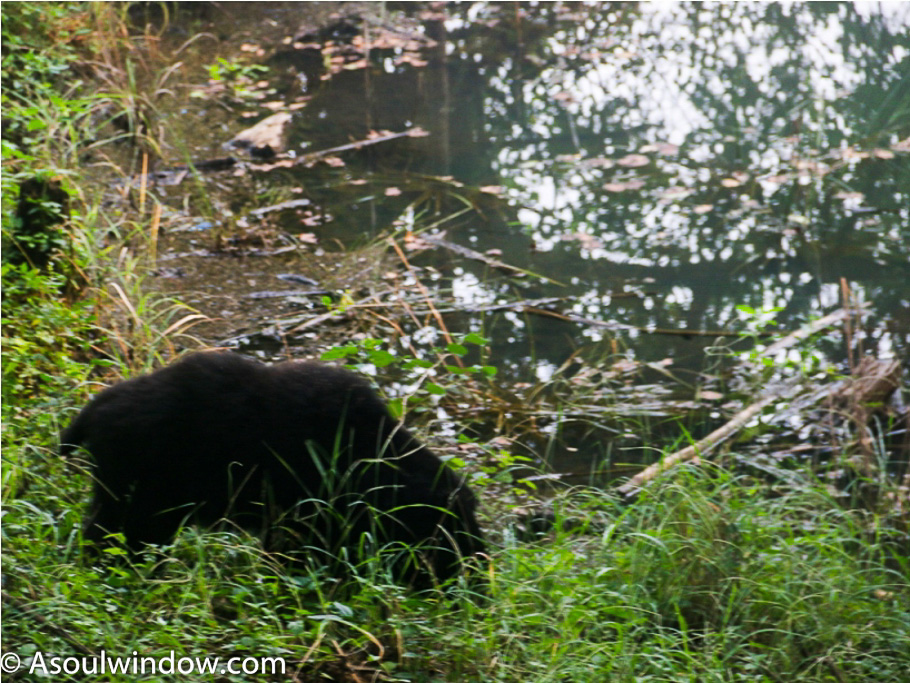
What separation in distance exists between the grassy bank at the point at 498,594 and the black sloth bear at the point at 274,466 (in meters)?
0.11

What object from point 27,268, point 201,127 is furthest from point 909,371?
point 201,127

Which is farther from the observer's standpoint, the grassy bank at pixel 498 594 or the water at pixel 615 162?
the water at pixel 615 162

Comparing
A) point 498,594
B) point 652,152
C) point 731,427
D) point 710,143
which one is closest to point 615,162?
point 652,152

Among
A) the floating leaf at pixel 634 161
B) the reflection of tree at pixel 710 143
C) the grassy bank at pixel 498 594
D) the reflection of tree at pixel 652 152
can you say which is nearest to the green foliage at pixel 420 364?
the reflection of tree at pixel 652 152

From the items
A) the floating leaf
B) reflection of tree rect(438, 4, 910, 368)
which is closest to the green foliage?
reflection of tree rect(438, 4, 910, 368)

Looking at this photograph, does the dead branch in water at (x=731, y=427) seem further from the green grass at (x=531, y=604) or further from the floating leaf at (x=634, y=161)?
the floating leaf at (x=634, y=161)

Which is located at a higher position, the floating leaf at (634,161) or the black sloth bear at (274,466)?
the floating leaf at (634,161)

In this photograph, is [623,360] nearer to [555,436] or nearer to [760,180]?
[555,436]

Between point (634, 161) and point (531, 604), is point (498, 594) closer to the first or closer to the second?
point (531, 604)

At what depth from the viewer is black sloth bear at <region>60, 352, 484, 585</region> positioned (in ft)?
10.5

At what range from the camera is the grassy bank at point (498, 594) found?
2930 mm

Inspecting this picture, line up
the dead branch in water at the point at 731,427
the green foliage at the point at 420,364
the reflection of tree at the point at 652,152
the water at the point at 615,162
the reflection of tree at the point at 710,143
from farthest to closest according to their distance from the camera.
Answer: the reflection of tree at the point at 710,143, the reflection of tree at the point at 652,152, the water at the point at 615,162, the green foliage at the point at 420,364, the dead branch in water at the point at 731,427

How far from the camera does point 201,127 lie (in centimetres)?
796

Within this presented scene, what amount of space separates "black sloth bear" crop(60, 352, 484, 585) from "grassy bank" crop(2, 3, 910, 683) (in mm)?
109
